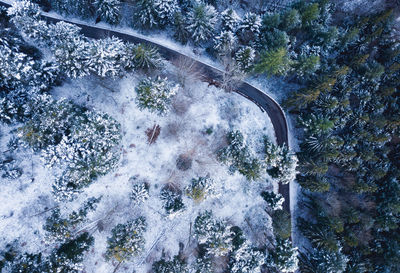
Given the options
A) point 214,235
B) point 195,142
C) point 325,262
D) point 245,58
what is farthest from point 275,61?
point 325,262

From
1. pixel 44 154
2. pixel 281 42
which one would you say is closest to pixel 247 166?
pixel 281 42

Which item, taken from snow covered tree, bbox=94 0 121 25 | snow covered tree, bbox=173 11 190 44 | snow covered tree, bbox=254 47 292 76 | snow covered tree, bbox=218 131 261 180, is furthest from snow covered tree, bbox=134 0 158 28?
snow covered tree, bbox=218 131 261 180

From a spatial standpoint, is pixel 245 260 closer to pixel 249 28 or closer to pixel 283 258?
pixel 283 258

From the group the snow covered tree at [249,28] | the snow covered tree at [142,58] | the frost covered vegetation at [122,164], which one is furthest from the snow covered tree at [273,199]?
the snow covered tree at [142,58]

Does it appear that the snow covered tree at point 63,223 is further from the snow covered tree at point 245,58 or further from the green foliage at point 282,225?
the snow covered tree at point 245,58

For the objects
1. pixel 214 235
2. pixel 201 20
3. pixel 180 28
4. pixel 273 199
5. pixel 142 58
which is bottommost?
pixel 214 235

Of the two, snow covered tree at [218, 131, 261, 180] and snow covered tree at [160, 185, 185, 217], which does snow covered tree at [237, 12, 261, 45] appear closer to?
snow covered tree at [218, 131, 261, 180]
